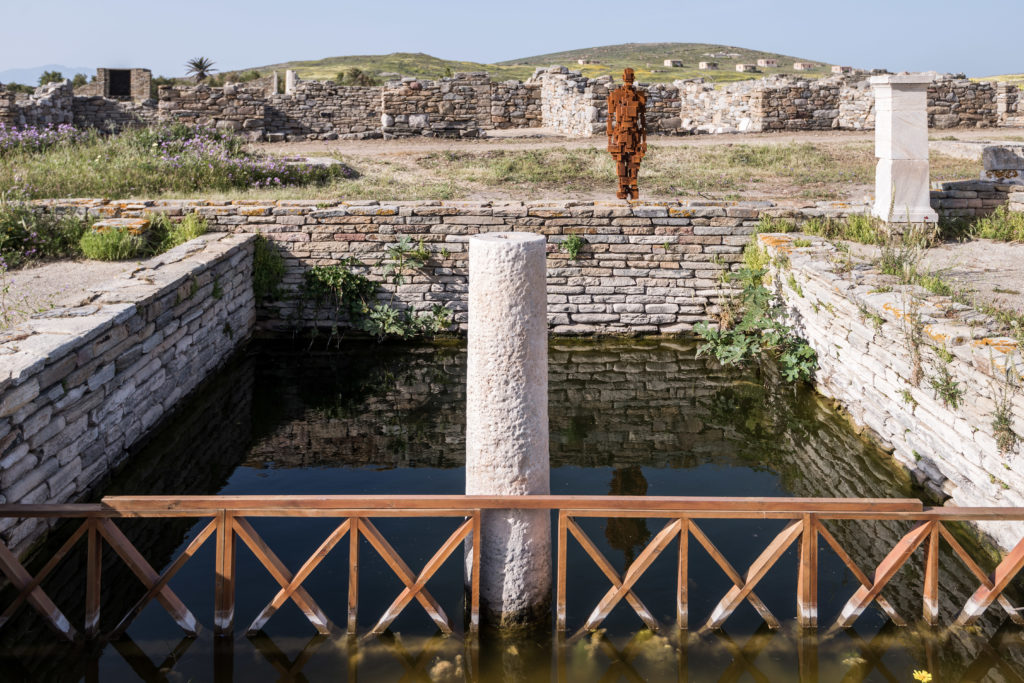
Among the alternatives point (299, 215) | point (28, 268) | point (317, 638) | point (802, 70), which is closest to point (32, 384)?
point (317, 638)

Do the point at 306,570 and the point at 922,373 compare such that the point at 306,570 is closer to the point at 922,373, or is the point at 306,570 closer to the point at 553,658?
the point at 553,658

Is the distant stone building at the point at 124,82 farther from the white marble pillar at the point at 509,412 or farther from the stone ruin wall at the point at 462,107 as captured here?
the white marble pillar at the point at 509,412

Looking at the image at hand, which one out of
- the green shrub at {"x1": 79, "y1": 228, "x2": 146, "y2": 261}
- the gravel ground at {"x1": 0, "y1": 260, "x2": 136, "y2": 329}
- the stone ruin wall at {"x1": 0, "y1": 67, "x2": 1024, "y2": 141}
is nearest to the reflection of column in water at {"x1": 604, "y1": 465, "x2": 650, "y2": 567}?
the gravel ground at {"x1": 0, "y1": 260, "x2": 136, "y2": 329}

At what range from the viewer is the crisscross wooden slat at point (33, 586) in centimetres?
379

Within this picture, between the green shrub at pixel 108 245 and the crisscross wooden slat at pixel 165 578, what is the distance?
5609 mm

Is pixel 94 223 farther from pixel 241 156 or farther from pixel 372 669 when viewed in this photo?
pixel 372 669

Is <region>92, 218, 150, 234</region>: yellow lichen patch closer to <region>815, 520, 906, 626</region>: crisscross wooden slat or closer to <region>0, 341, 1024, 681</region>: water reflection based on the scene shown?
<region>0, 341, 1024, 681</region>: water reflection

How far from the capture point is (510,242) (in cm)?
402

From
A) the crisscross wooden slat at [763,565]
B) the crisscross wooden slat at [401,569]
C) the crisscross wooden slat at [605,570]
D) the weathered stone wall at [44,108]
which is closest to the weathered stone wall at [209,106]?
the weathered stone wall at [44,108]

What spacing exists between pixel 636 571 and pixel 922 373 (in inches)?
113

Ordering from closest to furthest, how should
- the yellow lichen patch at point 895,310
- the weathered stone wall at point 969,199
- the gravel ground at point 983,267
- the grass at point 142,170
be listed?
the yellow lichen patch at point 895,310
the gravel ground at point 983,267
the weathered stone wall at point 969,199
the grass at point 142,170

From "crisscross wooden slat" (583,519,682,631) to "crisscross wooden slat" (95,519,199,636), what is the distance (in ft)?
6.06

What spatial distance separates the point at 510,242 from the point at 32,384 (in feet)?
9.15

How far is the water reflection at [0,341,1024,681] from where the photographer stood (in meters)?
3.88
